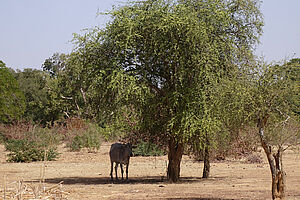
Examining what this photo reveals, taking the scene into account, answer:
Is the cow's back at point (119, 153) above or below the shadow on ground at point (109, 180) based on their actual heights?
above

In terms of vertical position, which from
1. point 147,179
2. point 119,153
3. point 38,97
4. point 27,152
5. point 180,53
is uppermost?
point 38,97

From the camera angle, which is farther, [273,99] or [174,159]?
[174,159]

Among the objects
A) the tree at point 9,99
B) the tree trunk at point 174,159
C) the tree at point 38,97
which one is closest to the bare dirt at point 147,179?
the tree trunk at point 174,159

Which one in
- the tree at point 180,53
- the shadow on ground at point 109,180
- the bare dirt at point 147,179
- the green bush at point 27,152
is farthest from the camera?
the green bush at point 27,152

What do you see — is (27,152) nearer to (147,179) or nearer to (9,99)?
(147,179)

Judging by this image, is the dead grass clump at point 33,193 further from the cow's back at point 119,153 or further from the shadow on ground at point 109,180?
the cow's back at point 119,153

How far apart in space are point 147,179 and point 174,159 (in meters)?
2.14

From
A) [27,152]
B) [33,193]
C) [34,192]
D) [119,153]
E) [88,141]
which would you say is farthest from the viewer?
[88,141]

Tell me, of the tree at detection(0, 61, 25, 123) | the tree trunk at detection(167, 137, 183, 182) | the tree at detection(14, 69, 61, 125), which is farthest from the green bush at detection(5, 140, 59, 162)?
the tree at detection(14, 69, 61, 125)

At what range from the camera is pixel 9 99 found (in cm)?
5406

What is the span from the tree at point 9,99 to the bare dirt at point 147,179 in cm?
1945

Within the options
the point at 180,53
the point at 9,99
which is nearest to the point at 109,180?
the point at 180,53

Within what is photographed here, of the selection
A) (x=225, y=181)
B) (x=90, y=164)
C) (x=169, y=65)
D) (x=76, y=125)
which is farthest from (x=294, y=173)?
(x=76, y=125)

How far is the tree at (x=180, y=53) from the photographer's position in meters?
17.5
